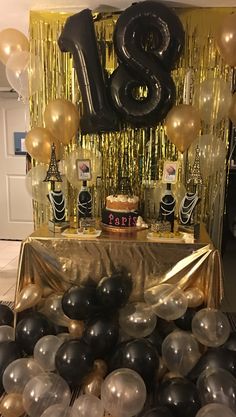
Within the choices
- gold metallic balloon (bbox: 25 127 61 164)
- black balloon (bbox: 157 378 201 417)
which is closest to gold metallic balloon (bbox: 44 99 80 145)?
gold metallic balloon (bbox: 25 127 61 164)

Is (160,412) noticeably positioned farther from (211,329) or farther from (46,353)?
(46,353)

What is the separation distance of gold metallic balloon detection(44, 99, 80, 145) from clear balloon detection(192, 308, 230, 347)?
1.44m

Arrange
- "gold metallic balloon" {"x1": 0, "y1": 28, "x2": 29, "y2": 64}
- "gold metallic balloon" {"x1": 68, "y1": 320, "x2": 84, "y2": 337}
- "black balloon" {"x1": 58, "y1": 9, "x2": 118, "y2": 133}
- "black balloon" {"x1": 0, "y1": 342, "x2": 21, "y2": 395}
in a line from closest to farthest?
"black balloon" {"x1": 0, "y1": 342, "x2": 21, "y2": 395} < "gold metallic balloon" {"x1": 68, "y1": 320, "x2": 84, "y2": 337} < "black balloon" {"x1": 58, "y1": 9, "x2": 118, "y2": 133} < "gold metallic balloon" {"x1": 0, "y1": 28, "x2": 29, "y2": 64}

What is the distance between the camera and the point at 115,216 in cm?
236

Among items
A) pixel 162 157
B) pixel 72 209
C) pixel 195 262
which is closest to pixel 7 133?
pixel 72 209

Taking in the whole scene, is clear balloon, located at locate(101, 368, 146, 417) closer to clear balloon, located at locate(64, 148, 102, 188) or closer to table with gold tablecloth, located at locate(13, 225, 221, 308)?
table with gold tablecloth, located at locate(13, 225, 221, 308)

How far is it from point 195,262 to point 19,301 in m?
1.08

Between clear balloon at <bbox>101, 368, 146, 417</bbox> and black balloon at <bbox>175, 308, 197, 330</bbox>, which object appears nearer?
clear balloon at <bbox>101, 368, 146, 417</bbox>

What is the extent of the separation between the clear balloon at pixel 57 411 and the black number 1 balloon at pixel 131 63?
5.51 ft

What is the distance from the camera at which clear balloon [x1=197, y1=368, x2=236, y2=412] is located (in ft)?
5.03

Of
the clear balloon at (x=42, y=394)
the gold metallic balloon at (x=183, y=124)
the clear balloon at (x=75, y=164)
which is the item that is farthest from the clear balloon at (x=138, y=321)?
the gold metallic balloon at (x=183, y=124)

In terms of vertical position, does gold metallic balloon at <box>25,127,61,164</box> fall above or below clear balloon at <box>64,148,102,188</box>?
above

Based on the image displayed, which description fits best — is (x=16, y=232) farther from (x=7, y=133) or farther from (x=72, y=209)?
(x=72, y=209)

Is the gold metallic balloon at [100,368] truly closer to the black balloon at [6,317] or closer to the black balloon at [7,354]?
the black balloon at [7,354]
